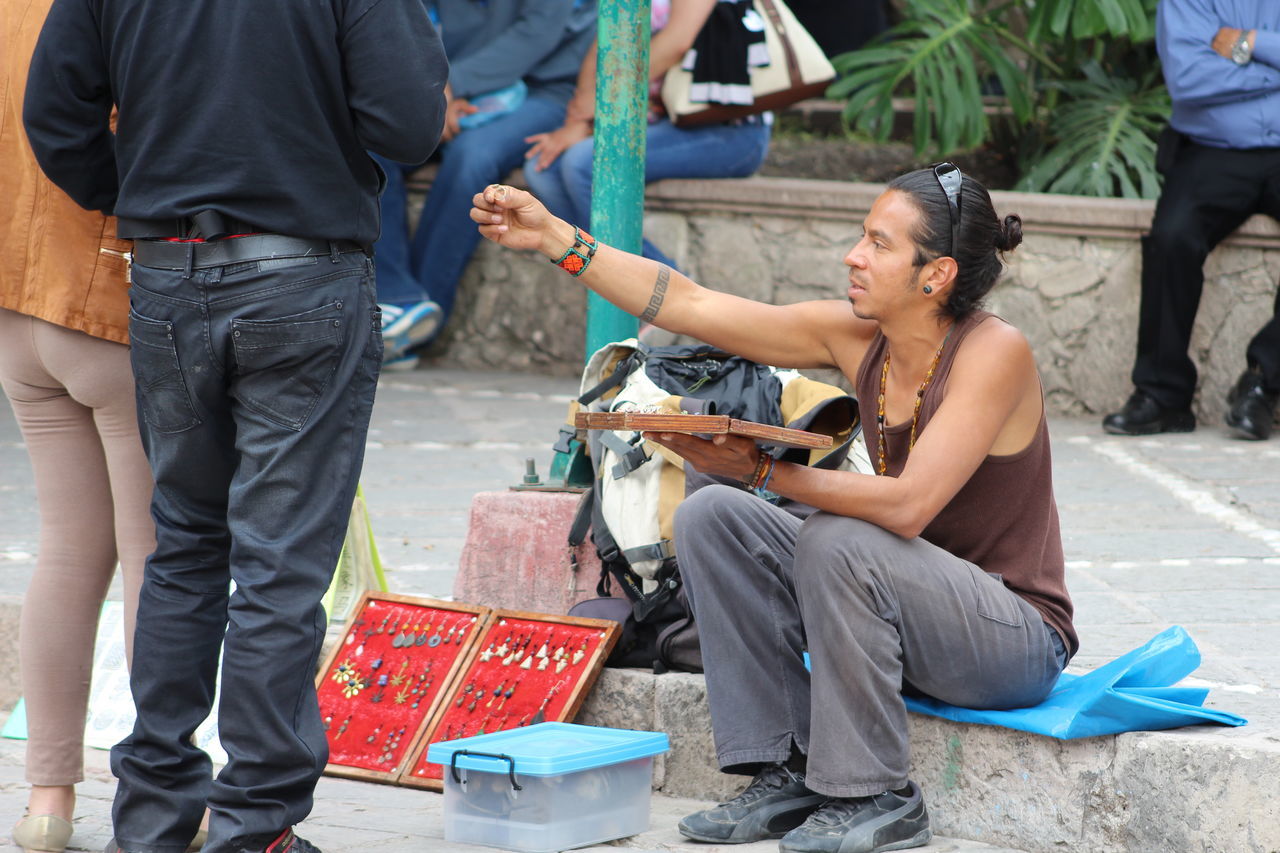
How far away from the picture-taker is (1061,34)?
6676 mm

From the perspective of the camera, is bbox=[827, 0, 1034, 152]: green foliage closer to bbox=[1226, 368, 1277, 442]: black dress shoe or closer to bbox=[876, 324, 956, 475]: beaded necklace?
bbox=[1226, 368, 1277, 442]: black dress shoe

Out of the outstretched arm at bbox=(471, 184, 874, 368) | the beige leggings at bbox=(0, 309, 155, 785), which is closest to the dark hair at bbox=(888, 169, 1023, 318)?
the outstretched arm at bbox=(471, 184, 874, 368)

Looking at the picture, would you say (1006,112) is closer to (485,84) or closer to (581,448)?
(485,84)

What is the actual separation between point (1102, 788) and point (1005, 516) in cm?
51

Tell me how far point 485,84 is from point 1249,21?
312 cm

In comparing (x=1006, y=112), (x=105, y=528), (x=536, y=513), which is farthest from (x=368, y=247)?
(x=1006, y=112)

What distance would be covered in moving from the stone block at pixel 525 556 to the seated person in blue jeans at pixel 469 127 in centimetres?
324

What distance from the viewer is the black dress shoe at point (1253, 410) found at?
5.93 metres

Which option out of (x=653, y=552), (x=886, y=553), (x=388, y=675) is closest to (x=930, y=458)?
(x=886, y=553)

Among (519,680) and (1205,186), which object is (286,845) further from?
(1205,186)

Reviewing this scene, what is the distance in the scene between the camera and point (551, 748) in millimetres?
3027

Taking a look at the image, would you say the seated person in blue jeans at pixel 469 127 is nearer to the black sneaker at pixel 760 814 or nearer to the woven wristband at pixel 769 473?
the black sneaker at pixel 760 814

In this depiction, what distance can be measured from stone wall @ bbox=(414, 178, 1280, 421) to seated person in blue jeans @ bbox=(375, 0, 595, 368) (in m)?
0.31

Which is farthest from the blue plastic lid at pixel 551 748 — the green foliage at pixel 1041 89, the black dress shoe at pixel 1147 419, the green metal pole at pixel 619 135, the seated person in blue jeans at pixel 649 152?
the green foliage at pixel 1041 89
